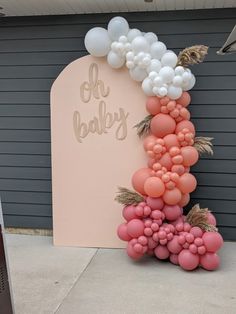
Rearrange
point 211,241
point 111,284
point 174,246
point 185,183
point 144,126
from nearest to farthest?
point 111,284 < point 211,241 < point 174,246 < point 185,183 < point 144,126

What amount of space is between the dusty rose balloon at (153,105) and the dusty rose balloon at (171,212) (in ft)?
3.15

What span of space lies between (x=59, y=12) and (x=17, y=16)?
1.81 feet

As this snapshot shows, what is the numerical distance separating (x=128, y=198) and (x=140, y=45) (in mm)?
1535

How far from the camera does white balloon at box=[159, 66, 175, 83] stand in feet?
12.3

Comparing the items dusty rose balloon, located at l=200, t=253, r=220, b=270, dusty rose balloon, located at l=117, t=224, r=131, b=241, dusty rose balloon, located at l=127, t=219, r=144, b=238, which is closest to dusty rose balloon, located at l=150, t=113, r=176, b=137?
dusty rose balloon, located at l=127, t=219, r=144, b=238

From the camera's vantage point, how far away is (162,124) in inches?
149

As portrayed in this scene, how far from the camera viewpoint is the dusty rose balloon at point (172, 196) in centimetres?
377

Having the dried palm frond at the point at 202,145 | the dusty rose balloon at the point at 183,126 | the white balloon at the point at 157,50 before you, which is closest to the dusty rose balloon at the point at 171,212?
the dried palm frond at the point at 202,145

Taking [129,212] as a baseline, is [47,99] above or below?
above

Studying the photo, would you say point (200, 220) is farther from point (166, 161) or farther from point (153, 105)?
point (153, 105)

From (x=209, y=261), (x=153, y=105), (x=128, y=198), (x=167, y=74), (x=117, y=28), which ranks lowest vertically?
(x=209, y=261)

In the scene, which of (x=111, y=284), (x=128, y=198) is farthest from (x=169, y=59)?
(x=111, y=284)

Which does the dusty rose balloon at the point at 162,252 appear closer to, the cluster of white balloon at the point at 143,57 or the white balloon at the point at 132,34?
the cluster of white balloon at the point at 143,57

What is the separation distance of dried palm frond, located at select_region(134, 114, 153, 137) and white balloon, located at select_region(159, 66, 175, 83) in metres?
0.44
